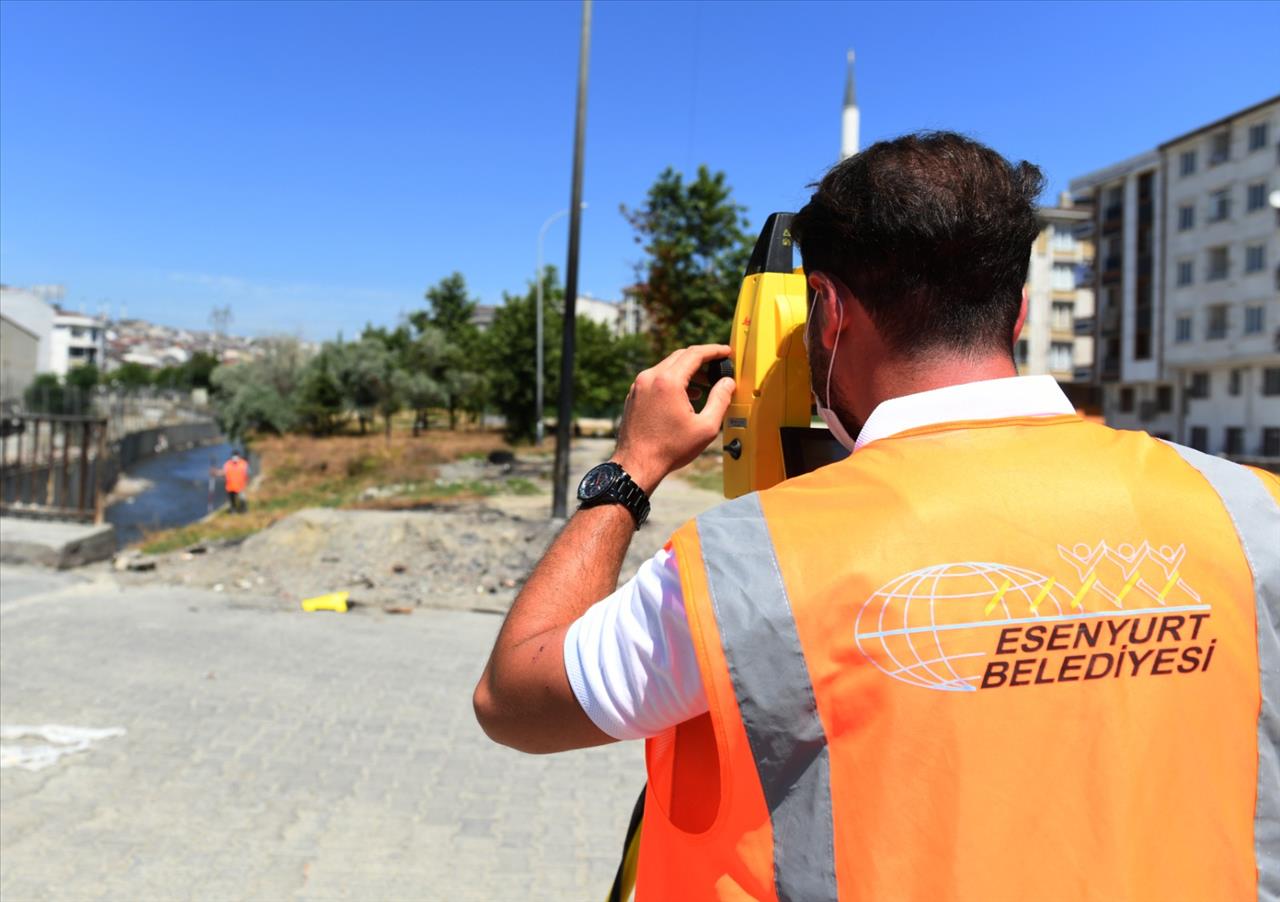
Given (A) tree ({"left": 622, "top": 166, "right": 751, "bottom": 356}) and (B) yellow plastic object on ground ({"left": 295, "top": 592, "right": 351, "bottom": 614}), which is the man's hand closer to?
(B) yellow plastic object on ground ({"left": 295, "top": 592, "right": 351, "bottom": 614})

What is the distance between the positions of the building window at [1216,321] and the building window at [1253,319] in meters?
1.24

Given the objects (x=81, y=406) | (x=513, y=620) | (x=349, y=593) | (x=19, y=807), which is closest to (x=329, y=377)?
(x=81, y=406)

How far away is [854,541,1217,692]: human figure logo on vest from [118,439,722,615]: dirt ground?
8.51 meters

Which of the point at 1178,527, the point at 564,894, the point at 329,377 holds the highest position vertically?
the point at 329,377

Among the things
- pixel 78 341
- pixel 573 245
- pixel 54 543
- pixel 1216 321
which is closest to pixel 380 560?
pixel 54 543

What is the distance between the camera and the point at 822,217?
4.08 feet

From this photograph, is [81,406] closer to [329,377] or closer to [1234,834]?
[329,377]

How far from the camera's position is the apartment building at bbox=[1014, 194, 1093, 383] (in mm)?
58375

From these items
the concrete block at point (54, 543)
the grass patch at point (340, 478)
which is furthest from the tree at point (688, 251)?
the concrete block at point (54, 543)

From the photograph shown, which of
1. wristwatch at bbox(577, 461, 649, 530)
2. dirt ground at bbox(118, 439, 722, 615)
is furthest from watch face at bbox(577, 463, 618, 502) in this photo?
dirt ground at bbox(118, 439, 722, 615)

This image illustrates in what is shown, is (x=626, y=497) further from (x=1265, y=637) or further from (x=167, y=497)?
(x=167, y=497)

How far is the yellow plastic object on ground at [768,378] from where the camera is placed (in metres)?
1.53

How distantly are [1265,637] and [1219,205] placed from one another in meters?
51.3

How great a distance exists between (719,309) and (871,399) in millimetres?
24707
